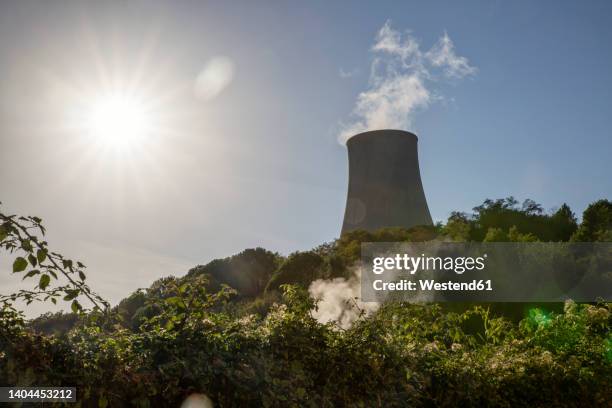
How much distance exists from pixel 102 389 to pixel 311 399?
46.3 inches

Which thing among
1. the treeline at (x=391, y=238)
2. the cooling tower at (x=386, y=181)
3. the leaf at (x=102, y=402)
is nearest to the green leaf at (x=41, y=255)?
the leaf at (x=102, y=402)

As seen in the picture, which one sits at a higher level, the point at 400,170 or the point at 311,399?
the point at 400,170

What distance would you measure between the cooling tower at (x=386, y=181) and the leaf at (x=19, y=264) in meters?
23.4

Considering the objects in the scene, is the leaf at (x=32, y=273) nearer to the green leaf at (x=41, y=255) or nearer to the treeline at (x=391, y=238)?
the green leaf at (x=41, y=255)

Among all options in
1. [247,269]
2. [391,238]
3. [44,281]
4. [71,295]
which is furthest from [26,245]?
[247,269]

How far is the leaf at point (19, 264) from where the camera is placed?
7.79 ft

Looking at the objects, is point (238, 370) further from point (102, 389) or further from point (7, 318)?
point (7, 318)

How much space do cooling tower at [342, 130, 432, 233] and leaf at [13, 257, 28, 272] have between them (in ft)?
76.9

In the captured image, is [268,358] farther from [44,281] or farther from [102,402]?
[44,281]

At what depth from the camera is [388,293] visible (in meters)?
15.1

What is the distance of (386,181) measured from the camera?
25.6 m

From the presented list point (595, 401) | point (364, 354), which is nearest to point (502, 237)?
point (595, 401)

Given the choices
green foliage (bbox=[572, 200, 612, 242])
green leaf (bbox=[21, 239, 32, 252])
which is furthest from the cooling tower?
green leaf (bbox=[21, 239, 32, 252])

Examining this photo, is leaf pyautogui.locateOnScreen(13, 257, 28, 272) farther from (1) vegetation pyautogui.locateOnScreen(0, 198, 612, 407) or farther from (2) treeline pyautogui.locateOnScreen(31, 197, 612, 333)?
(2) treeline pyautogui.locateOnScreen(31, 197, 612, 333)
